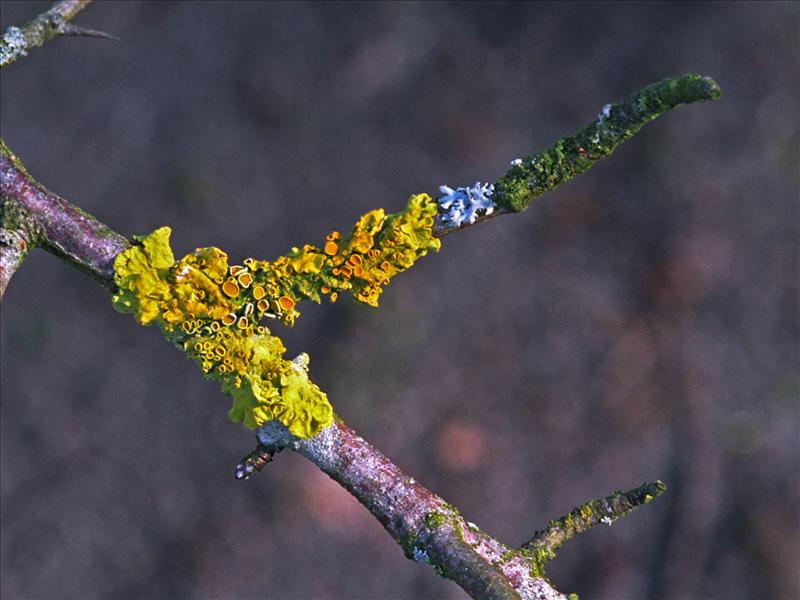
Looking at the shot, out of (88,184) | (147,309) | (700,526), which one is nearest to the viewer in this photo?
(147,309)

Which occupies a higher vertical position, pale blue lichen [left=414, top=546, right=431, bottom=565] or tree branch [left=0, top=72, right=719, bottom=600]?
tree branch [left=0, top=72, right=719, bottom=600]

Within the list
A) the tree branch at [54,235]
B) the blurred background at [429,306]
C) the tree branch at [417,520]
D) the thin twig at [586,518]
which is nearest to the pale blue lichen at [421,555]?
the tree branch at [417,520]

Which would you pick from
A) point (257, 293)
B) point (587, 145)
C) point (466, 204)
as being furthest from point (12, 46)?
point (587, 145)

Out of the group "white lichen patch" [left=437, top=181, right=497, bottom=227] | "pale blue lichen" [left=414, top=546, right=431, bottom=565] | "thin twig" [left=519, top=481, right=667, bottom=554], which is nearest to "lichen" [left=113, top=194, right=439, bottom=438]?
"white lichen patch" [left=437, top=181, right=497, bottom=227]

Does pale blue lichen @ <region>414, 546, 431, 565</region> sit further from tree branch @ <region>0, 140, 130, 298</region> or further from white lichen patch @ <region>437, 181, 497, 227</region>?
tree branch @ <region>0, 140, 130, 298</region>

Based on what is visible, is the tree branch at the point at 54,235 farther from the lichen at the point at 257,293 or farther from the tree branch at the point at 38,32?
the tree branch at the point at 38,32

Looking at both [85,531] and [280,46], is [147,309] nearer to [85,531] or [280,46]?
[85,531]

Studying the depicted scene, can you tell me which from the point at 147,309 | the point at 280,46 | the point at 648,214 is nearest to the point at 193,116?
the point at 280,46
